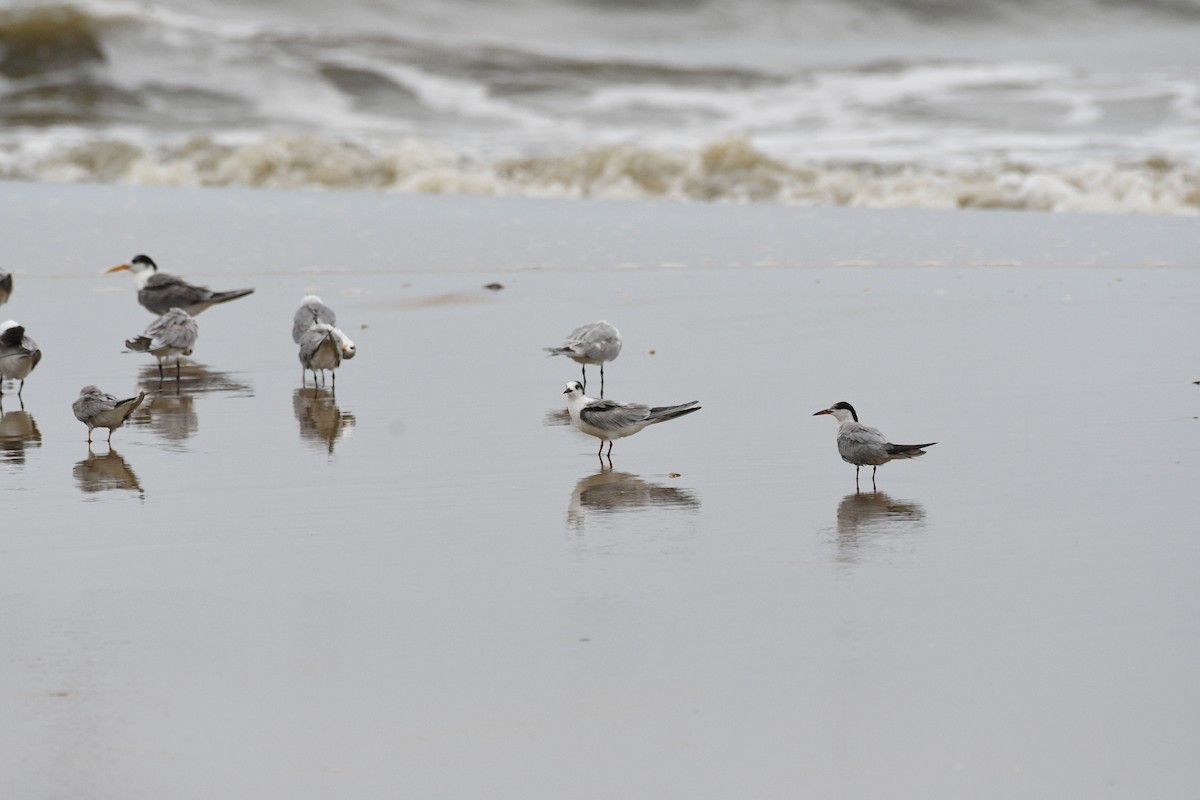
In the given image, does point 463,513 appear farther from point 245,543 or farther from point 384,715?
point 384,715

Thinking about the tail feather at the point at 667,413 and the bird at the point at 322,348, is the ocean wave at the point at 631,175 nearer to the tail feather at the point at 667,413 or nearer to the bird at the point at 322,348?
the bird at the point at 322,348

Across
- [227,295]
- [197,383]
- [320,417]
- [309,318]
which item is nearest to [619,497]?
[320,417]

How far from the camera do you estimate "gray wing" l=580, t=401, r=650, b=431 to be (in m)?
7.18

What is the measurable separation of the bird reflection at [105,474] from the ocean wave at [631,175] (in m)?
32.1

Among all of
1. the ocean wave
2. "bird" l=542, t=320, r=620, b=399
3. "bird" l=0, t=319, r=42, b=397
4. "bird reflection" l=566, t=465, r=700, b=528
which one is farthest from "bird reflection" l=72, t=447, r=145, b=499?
the ocean wave

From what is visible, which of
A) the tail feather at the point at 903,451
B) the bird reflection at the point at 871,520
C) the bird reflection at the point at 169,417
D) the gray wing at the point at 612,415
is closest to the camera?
the bird reflection at the point at 871,520

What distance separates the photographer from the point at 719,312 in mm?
14258

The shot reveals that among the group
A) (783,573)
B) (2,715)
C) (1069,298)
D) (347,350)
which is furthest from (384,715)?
(1069,298)

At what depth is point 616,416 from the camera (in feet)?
23.6

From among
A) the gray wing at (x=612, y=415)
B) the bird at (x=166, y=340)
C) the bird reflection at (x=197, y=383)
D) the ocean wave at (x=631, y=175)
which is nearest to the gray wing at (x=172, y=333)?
the bird at (x=166, y=340)

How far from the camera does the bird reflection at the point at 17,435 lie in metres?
7.38

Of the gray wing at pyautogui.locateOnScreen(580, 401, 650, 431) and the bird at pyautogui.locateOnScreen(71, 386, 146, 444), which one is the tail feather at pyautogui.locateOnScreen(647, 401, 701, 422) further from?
the bird at pyautogui.locateOnScreen(71, 386, 146, 444)

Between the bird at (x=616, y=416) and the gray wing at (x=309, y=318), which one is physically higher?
the gray wing at (x=309, y=318)

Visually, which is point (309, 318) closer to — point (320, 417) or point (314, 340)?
point (314, 340)
